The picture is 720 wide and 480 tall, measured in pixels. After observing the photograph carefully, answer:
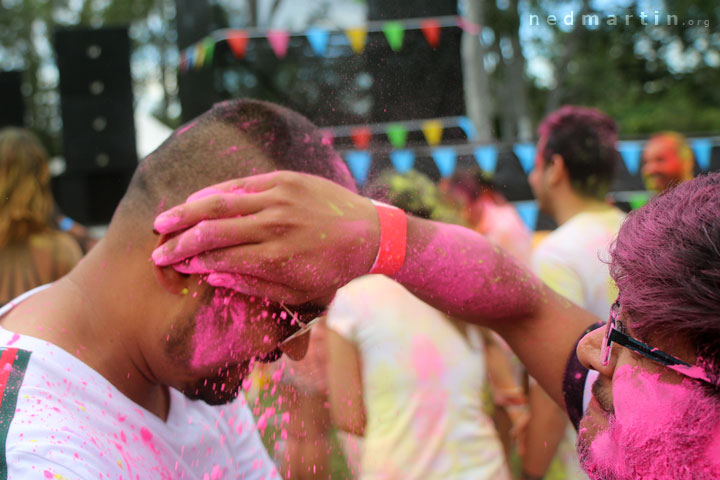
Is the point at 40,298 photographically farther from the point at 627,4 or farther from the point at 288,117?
the point at 627,4

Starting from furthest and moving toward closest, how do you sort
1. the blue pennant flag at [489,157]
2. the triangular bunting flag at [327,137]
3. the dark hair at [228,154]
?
the blue pennant flag at [489,157], the triangular bunting flag at [327,137], the dark hair at [228,154]

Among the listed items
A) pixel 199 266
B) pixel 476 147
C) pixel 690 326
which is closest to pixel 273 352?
pixel 199 266

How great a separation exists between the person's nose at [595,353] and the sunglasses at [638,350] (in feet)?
0.03

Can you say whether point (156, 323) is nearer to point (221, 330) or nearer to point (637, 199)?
point (221, 330)

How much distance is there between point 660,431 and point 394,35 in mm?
1162

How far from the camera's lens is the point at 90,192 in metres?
8.34

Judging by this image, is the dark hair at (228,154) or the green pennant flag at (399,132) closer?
the dark hair at (228,154)

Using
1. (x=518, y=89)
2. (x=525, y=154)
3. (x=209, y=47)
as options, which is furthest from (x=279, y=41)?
(x=518, y=89)

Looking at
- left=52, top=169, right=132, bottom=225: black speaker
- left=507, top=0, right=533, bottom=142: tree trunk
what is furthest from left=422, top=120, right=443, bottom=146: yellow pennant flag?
left=507, top=0, right=533, bottom=142: tree trunk

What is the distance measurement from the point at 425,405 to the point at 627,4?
4.99 ft

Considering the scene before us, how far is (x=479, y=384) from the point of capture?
2623 millimetres

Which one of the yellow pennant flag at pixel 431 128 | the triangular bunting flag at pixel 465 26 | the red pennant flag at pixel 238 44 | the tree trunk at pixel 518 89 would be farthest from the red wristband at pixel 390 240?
the tree trunk at pixel 518 89

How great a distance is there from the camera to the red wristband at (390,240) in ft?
4.11

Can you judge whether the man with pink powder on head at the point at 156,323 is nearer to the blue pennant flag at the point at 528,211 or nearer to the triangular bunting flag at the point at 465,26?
Result: the triangular bunting flag at the point at 465,26
